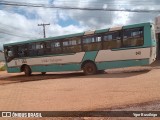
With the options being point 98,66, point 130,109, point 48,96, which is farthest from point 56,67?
point 130,109

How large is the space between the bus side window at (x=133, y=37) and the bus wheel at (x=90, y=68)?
2850 mm

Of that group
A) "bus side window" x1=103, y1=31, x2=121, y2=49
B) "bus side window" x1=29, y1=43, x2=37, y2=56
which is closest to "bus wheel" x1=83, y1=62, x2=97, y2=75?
"bus side window" x1=103, y1=31, x2=121, y2=49

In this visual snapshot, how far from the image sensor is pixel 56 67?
77.0 feet

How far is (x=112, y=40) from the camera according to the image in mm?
20203

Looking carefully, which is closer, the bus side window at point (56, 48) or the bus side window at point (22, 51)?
the bus side window at point (56, 48)

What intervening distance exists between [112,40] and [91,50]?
1747 millimetres

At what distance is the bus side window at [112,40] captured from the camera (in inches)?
782

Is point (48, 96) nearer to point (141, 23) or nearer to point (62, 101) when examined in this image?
point (62, 101)

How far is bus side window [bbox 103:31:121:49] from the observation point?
65.2 ft

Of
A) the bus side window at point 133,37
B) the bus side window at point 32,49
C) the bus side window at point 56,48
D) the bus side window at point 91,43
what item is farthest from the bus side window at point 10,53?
the bus side window at point 133,37

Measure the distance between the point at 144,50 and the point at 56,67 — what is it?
7204mm

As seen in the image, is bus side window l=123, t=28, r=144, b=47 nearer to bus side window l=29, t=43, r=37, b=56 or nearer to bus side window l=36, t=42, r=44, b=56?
bus side window l=36, t=42, r=44, b=56

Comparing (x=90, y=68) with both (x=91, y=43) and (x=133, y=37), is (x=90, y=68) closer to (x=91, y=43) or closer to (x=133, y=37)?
(x=91, y=43)

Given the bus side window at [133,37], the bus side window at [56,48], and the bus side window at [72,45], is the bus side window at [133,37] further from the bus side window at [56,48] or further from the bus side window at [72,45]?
the bus side window at [56,48]
